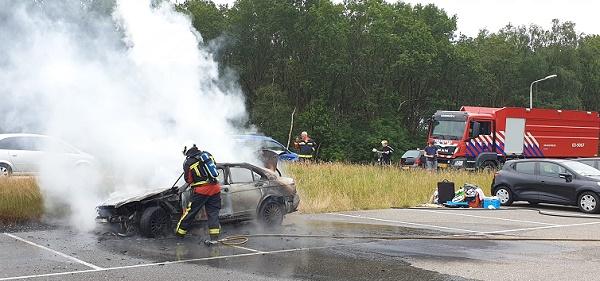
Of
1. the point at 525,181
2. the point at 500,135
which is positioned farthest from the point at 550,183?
the point at 500,135

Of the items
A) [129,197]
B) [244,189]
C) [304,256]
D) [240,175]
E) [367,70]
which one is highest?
[367,70]

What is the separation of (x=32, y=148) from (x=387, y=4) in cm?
4617

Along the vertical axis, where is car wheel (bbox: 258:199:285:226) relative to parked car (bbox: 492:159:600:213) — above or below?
below

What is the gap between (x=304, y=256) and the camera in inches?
389

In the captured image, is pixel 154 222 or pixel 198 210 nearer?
pixel 198 210

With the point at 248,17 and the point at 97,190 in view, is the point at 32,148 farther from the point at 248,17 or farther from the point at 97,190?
the point at 248,17

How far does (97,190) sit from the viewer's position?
13.6 metres

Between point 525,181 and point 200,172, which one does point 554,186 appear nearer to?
point 525,181

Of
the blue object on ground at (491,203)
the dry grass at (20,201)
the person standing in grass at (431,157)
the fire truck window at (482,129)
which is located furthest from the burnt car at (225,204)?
the fire truck window at (482,129)

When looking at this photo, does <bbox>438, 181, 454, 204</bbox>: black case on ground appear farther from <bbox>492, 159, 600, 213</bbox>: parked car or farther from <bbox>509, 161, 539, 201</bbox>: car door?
<bbox>509, 161, 539, 201</bbox>: car door

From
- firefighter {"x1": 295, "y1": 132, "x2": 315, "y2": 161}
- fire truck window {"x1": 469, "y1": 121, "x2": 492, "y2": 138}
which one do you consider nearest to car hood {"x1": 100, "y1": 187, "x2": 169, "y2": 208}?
firefighter {"x1": 295, "y1": 132, "x2": 315, "y2": 161}

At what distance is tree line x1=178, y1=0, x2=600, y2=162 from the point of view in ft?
149

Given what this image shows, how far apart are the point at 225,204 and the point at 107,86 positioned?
3.58m

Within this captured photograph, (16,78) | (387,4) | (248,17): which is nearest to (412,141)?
(387,4)
